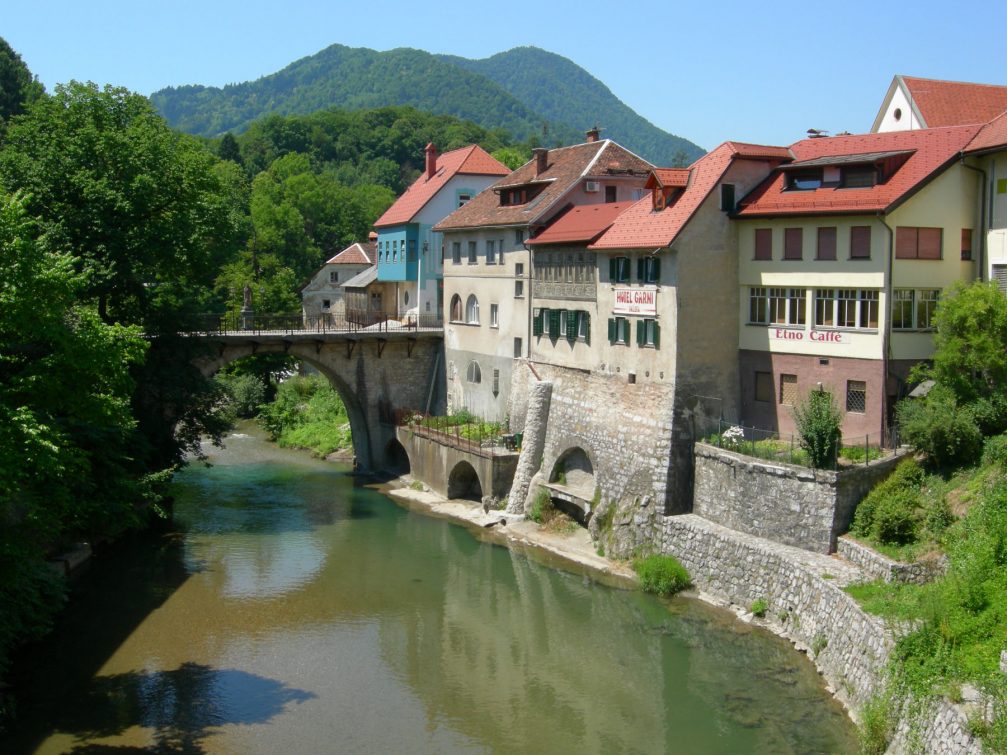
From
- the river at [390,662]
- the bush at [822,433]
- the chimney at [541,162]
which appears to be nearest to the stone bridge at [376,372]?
the chimney at [541,162]

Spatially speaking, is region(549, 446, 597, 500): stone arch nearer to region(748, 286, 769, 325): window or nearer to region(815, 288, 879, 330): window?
region(748, 286, 769, 325): window

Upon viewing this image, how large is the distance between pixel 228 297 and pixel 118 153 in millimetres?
34354

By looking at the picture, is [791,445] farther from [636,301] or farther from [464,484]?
[464,484]

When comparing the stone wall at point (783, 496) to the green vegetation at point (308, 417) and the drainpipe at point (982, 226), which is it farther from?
the green vegetation at point (308, 417)

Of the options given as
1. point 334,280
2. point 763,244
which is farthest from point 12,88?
point 763,244

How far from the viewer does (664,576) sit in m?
28.3

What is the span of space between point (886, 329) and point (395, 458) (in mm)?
24747

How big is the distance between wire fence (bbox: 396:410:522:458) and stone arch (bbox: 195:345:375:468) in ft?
6.70

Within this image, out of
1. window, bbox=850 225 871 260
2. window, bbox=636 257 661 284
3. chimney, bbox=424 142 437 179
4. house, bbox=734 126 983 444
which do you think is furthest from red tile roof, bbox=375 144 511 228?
window, bbox=850 225 871 260

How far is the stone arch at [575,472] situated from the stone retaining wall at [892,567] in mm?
11003

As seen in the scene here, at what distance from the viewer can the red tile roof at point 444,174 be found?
49.9 m

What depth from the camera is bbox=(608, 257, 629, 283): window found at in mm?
33125

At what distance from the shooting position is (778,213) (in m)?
29.5

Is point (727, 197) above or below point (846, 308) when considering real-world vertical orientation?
above
